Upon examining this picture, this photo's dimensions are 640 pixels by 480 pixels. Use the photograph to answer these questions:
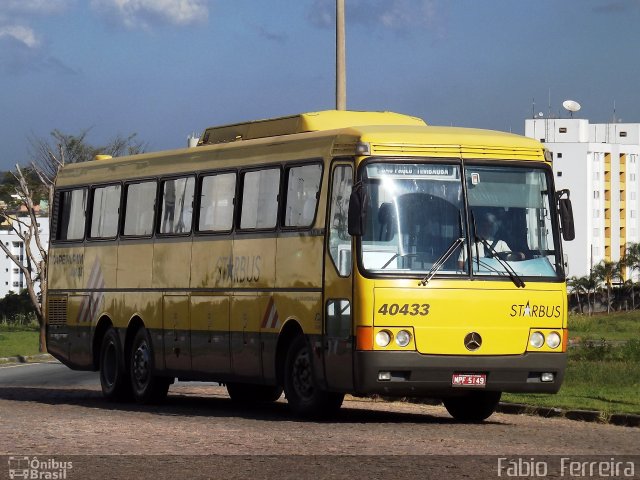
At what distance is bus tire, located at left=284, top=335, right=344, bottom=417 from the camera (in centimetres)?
1805

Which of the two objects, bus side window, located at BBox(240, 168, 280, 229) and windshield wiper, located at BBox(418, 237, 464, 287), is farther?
bus side window, located at BBox(240, 168, 280, 229)

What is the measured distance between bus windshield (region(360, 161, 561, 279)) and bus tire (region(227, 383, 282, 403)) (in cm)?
720

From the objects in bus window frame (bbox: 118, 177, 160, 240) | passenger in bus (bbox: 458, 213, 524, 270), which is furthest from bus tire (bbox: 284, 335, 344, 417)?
bus window frame (bbox: 118, 177, 160, 240)

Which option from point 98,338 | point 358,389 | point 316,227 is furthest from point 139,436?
point 98,338

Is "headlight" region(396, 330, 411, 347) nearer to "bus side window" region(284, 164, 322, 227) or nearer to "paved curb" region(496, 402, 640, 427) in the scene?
"bus side window" region(284, 164, 322, 227)

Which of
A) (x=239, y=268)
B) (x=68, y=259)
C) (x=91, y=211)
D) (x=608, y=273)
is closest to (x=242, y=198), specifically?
(x=239, y=268)

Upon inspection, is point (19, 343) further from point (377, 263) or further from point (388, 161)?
point (377, 263)

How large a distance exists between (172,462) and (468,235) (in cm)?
586

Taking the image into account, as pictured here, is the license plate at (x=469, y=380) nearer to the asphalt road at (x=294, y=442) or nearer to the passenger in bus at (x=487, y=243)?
the asphalt road at (x=294, y=442)

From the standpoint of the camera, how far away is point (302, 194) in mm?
18766

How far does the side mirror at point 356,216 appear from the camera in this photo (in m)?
16.9

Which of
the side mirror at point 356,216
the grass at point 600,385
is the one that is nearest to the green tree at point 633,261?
the grass at point 600,385

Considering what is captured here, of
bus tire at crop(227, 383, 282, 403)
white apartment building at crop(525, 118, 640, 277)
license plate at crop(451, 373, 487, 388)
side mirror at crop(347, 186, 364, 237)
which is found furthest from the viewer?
white apartment building at crop(525, 118, 640, 277)

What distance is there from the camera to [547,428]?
1759 cm
